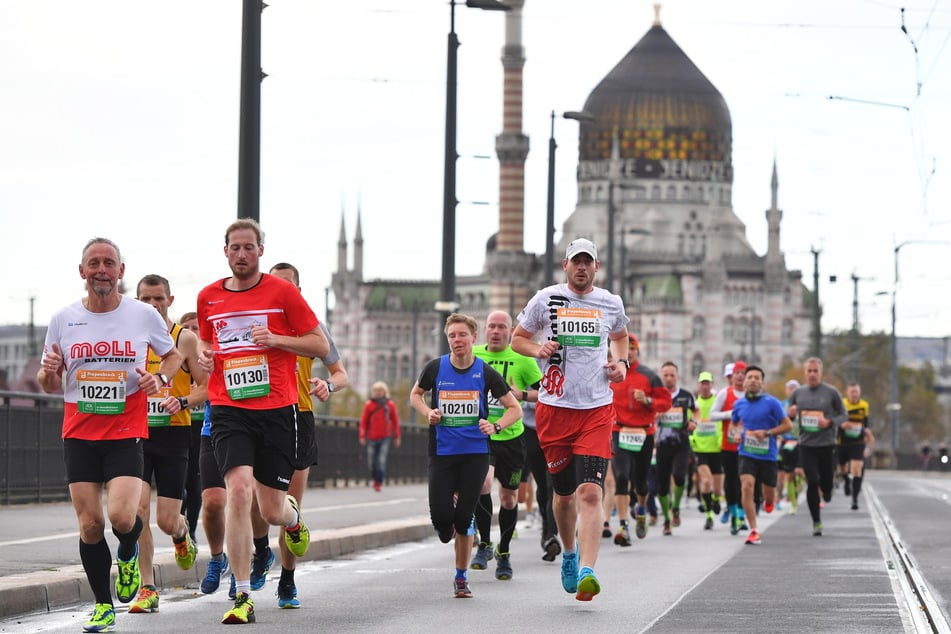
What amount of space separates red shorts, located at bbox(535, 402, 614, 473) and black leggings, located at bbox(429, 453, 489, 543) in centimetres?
95

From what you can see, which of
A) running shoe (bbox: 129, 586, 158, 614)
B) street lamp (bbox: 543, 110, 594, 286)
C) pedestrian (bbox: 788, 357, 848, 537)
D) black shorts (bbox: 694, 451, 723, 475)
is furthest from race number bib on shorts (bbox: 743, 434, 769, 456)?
street lamp (bbox: 543, 110, 594, 286)

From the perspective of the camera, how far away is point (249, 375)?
1094 cm

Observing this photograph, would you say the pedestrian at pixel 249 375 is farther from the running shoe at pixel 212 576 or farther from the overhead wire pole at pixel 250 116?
the overhead wire pole at pixel 250 116

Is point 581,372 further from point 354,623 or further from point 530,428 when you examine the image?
point 530,428

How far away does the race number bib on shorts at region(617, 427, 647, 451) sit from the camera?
1986 centimetres

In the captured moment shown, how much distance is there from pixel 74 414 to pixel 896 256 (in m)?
78.2

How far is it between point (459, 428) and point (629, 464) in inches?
269

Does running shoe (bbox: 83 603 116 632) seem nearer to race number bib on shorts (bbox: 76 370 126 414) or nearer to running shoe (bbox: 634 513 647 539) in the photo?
race number bib on shorts (bbox: 76 370 126 414)

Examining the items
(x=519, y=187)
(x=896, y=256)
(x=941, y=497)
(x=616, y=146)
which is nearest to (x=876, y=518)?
(x=941, y=497)

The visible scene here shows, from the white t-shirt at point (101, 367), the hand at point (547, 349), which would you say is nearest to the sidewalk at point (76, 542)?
the white t-shirt at point (101, 367)

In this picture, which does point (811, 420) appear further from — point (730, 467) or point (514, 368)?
point (514, 368)

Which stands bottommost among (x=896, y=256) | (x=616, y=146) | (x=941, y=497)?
(x=941, y=497)

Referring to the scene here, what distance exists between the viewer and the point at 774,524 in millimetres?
25344

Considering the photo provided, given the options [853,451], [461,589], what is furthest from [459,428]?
[853,451]
